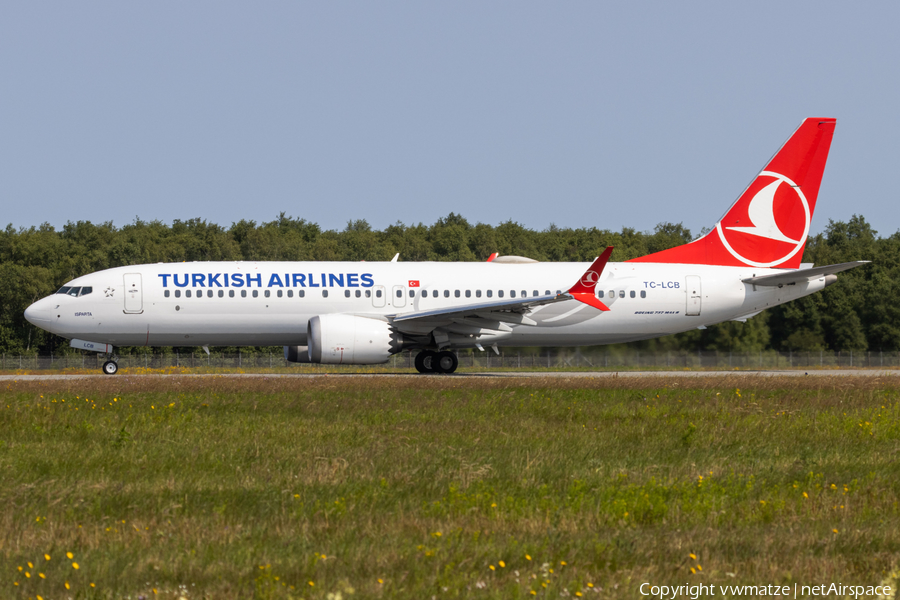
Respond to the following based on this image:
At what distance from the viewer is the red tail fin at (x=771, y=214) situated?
102 feet

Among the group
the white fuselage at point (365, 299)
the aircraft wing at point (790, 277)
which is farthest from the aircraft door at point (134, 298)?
the aircraft wing at point (790, 277)

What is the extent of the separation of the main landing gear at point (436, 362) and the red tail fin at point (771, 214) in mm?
7749

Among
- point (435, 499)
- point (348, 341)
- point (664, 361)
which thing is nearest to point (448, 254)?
point (664, 361)

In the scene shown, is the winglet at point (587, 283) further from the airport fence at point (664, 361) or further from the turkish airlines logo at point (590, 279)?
the airport fence at point (664, 361)

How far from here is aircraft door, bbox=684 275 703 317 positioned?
99.1ft

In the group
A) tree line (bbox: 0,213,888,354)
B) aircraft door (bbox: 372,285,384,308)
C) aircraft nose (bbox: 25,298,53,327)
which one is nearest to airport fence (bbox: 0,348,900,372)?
tree line (bbox: 0,213,888,354)

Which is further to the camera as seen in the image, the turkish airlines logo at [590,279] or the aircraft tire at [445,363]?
the aircraft tire at [445,363]

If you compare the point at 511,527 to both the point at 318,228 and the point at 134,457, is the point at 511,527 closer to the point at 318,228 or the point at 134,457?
the point at 134,457

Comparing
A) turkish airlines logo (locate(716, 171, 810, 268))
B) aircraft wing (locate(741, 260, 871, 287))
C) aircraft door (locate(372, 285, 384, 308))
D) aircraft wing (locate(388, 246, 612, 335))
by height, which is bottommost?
aircraft wing (locate(388, 246, 612, 335))

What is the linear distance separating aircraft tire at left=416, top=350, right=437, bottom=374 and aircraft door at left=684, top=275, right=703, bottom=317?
875 cm

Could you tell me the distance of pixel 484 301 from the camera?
29.3 m

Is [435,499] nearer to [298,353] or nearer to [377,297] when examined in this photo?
[377,297]

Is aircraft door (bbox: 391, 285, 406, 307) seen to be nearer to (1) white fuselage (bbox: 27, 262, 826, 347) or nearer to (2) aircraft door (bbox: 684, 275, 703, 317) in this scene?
(1) white fuselage (bbox: 27, 262, 826, 347)

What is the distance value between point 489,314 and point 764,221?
10906 mm
